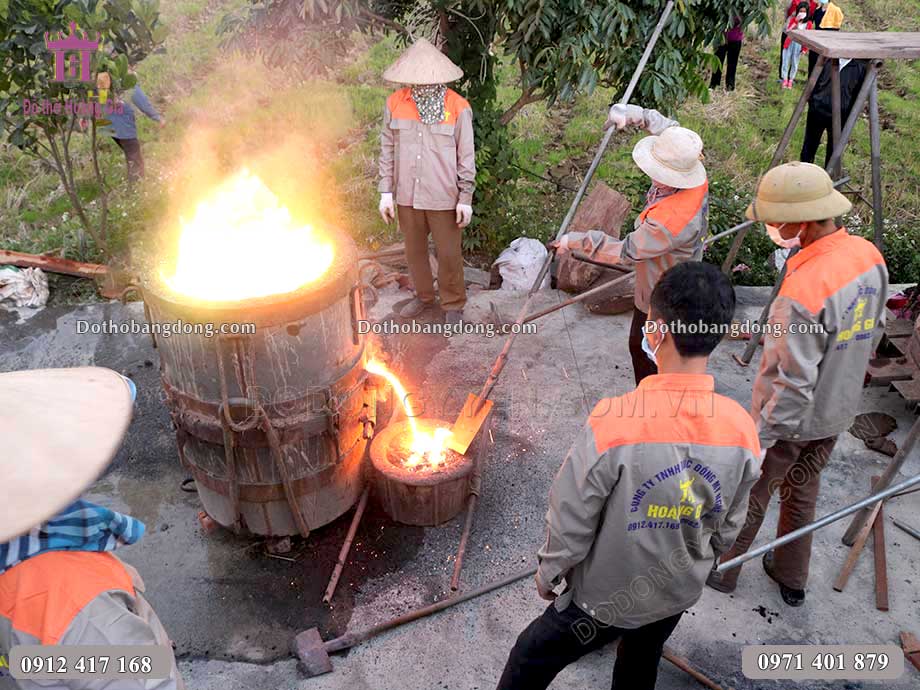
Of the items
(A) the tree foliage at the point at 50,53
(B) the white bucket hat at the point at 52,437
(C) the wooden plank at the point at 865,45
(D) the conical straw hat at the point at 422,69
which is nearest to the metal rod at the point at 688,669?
(B) the white bucket hat at the point at 52,437

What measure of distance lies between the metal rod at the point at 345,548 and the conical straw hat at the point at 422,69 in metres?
3.25

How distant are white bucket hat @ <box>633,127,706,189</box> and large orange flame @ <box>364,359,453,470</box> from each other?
2.15 metres

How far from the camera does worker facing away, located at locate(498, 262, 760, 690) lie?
2373 millimetres

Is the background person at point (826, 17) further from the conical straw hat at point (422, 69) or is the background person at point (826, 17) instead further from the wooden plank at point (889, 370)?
the conical straw hat at point (422, 69)

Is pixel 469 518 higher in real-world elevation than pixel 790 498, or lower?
lower

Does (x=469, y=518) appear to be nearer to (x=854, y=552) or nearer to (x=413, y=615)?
(x=413, y=615)

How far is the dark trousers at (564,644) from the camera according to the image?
2758 millimetres

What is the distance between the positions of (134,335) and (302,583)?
11.5 ft

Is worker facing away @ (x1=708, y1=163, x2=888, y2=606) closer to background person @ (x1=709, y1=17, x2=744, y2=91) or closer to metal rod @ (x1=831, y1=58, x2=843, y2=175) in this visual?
metal rod @ (x1=831, y1=58, x2=843, y2=175)

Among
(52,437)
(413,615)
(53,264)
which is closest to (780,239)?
(413,615)

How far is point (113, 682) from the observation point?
73.4 inches

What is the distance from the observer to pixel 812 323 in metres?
3.20

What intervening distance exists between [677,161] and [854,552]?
8.65ft

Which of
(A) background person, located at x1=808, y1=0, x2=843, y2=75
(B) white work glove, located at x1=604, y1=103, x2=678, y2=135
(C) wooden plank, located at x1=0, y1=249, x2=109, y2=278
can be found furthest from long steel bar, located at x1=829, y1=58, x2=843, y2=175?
(C) wooden plank, located at x1=0, y1=249, x2=109, y2=278
